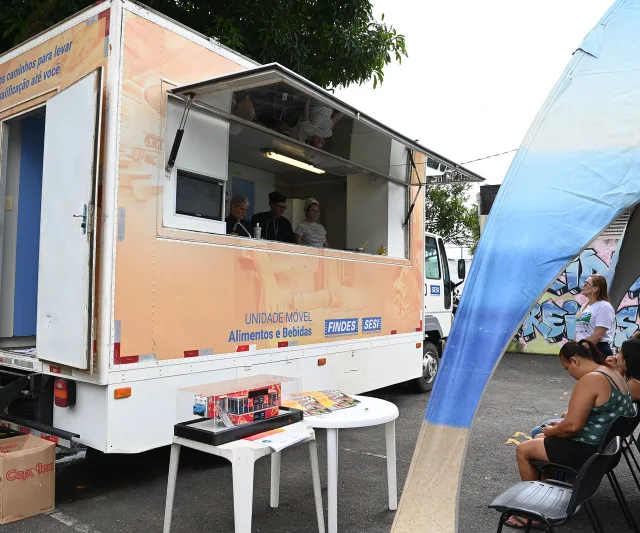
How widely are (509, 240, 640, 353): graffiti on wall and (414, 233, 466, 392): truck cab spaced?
13.5ft

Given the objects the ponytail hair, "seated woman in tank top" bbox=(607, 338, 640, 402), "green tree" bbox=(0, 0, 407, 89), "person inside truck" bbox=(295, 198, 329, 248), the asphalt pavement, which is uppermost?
"green tree" bbox=(0, 0, 407, 89)

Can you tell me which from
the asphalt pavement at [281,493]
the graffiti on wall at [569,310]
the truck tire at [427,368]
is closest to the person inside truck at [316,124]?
the asphalt pavement at [281,493]

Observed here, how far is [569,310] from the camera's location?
1239cm

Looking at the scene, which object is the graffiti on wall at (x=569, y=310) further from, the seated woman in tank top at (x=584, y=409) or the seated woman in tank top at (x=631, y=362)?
the seated woman in tank top at (x=584, y=409)

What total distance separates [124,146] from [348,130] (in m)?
2.36

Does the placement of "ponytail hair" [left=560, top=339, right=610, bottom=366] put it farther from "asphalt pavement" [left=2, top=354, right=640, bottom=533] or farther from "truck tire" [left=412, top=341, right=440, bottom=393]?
"truck tire" [left=412, top=341, right=440, bottom=393]

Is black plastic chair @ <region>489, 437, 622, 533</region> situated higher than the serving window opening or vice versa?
the serving window opening

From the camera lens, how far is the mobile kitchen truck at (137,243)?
148 inches

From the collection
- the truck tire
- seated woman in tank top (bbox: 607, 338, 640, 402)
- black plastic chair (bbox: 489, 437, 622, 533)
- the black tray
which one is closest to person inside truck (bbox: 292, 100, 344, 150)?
the black tray

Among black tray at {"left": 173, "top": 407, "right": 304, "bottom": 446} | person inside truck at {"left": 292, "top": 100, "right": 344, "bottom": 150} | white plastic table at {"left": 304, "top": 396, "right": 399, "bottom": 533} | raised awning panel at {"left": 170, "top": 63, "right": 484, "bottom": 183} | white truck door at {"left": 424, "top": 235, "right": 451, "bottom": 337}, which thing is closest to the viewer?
black tray at {"left": 173, "top": 407, "right": 304, "bottom": 446}

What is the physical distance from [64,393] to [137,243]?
1.12m

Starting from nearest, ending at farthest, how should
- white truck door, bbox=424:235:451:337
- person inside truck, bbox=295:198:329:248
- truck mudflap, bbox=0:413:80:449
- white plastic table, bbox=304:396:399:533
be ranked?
1. white plastic table, bbox=304:396:399:533
2. truck mudflap, bbox=0:413:80:449
3. person inside truck, bbox=295:198:329:248
4. white truck door, bbox=424:235:451:337

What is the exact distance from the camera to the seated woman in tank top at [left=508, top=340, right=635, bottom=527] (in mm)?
3246

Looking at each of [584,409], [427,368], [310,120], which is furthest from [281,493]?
[427,368]
